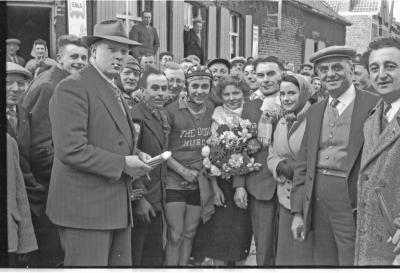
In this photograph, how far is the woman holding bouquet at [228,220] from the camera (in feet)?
16.5

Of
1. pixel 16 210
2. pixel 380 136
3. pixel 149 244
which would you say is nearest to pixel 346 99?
pixel 380 136

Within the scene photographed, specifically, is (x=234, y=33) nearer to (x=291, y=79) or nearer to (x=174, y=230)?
(x=291, y=79)

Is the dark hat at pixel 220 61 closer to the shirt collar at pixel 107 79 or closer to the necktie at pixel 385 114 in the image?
the shirt collar at pixel 107 79

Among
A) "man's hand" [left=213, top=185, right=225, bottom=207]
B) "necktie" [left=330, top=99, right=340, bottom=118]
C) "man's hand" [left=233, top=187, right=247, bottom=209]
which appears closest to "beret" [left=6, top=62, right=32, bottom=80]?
"man's hand" [left=213, top=185, right=225, bottom=207]

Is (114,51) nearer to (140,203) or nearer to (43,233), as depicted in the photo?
(140,203)

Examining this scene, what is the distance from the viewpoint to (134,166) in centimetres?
479

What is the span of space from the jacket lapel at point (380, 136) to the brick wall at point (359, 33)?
1.79 ft

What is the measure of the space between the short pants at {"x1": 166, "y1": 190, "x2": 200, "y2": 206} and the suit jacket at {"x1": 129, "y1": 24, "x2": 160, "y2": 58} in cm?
105

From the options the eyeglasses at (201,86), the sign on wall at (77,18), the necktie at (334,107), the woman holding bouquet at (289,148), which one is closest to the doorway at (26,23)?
the sign on wall at (77,18)

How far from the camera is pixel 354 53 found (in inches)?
192

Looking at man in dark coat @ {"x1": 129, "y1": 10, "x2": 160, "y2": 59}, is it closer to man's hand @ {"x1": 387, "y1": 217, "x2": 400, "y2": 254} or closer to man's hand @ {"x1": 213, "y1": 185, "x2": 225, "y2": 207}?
man's hand @ {"x1": 213, "y1": 185, "x2": 225, "y2": 207}

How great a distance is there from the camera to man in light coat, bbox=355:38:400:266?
15.2 ft

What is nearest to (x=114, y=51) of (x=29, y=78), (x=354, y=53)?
(x=29, y=78)

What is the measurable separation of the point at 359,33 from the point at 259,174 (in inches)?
50.2
